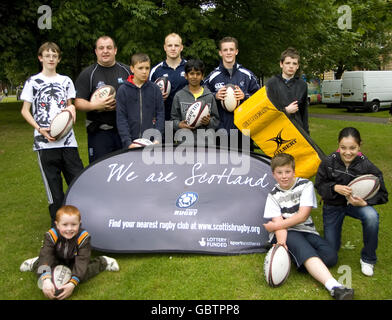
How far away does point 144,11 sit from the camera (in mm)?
12242

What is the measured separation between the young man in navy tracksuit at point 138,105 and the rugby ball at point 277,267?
191 centimetres

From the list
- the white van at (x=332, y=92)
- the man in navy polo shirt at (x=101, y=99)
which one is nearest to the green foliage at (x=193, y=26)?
the man in navy polo shirt at (x=101, y=99)

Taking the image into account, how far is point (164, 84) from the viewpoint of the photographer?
5152mm

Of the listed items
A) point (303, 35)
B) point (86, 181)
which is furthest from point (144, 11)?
point (86, 181)

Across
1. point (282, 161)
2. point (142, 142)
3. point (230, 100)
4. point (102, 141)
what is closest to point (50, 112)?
point (102, 141)

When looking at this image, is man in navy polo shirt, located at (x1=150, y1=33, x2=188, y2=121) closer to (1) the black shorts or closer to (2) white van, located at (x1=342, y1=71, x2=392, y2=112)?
(1) the black shorts

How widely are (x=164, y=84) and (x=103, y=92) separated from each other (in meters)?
0.84

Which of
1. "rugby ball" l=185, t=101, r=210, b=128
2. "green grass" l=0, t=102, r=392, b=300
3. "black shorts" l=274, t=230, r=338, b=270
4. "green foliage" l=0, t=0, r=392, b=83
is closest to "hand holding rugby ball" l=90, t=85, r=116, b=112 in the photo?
"rugby ball" l=185, t=101, r=210, b=128

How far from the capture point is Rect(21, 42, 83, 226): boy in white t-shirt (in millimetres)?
4457

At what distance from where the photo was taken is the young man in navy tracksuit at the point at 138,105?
4.54 m

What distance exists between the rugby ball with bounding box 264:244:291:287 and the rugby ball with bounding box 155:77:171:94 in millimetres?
2566

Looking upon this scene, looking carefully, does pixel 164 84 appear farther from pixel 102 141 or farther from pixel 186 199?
pixel 186 199

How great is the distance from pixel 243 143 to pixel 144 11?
8729 mm

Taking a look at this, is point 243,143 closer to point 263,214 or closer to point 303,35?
point 263,214
